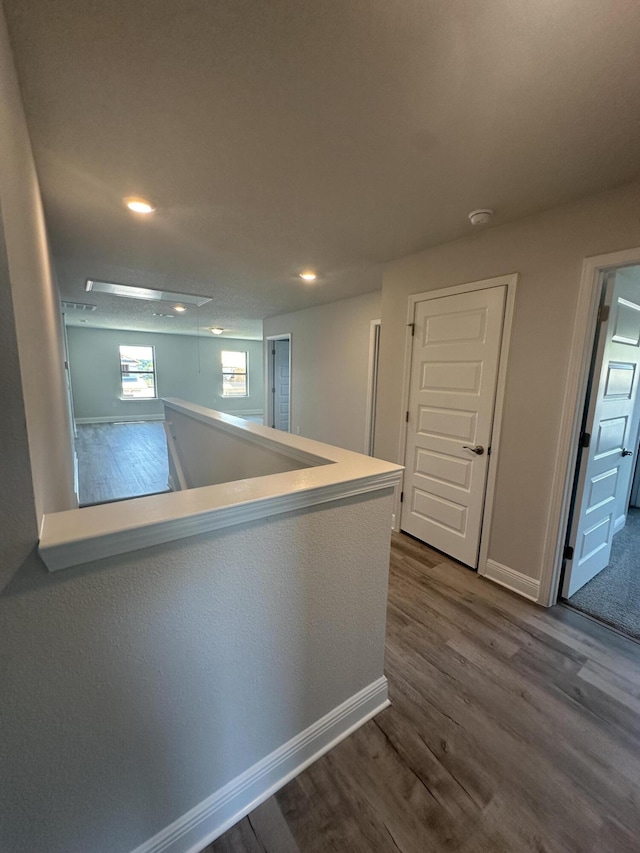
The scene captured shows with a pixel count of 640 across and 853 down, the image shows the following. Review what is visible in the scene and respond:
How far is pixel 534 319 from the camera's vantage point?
6.75 feet

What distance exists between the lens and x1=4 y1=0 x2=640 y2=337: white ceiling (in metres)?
0.95

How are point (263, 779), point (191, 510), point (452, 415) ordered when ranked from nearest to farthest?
point (191, 510)
point (263, 779)
point (452, 415)

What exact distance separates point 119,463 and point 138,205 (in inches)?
166

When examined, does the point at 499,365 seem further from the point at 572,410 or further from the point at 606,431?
the point at 606,431

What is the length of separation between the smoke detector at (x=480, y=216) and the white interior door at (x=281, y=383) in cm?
450

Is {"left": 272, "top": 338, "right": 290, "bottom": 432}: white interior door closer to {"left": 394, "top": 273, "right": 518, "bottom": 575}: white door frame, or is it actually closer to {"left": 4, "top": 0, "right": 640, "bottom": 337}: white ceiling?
{"left": 394, "top": 273, "right": 518, "bottom": 575}: white door frame

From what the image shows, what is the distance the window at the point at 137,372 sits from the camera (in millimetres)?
8672

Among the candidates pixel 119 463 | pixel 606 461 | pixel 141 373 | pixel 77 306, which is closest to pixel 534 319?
pixel 606 461

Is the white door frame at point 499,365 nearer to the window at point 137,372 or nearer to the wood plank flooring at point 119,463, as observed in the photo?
the wood plank flooring at point 119,463

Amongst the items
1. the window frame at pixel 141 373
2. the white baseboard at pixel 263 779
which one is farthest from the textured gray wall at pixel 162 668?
the window frame at pixel 141 373

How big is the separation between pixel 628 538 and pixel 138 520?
12.5 feet

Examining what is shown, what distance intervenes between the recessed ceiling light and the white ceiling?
0.07 m

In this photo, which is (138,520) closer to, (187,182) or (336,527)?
(336,527)

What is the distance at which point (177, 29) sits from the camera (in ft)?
3.23
